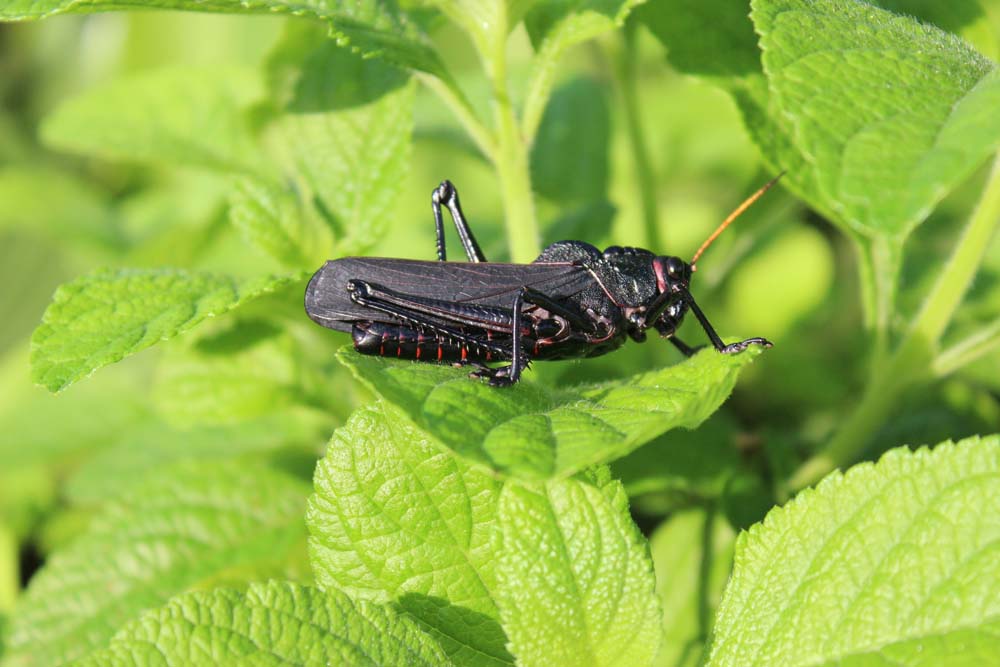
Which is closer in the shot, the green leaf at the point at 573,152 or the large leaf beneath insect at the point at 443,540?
the large leaf beneath insect at the point at 443,540

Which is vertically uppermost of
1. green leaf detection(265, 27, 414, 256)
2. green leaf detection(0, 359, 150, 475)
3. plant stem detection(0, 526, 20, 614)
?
green leaf detection(265, 27, 414, 256)

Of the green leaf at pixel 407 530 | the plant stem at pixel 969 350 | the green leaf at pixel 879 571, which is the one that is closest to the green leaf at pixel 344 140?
the green leaf at pixel 407 530

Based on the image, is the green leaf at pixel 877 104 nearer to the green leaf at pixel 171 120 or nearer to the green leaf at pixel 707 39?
the green leaf at pixel 707 39

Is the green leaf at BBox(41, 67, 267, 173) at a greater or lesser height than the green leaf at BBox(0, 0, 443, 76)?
lesser

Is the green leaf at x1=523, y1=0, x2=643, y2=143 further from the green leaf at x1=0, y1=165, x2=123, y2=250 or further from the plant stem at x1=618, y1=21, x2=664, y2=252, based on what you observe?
the green leaf at x1=0, y1=165, x2=123, y2=250

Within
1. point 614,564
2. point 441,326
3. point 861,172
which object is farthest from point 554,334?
point 861,172

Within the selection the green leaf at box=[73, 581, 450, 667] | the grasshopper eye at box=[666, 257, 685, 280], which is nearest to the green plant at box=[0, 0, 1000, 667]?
the green leaf at box=[73, 581, 450, 667]

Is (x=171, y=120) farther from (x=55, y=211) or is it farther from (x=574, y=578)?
(x=574, y=578)
